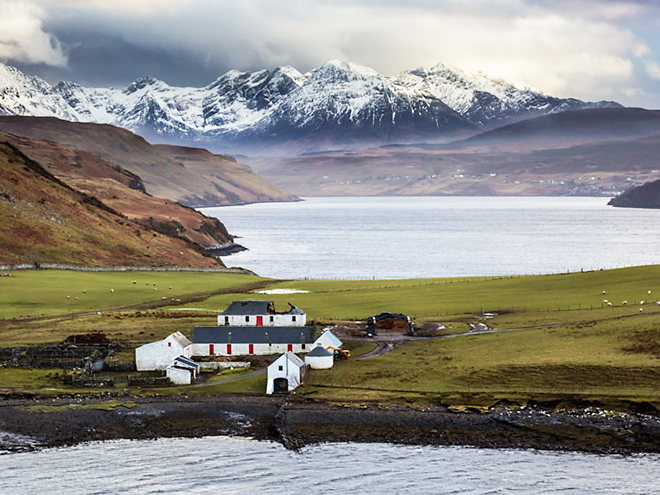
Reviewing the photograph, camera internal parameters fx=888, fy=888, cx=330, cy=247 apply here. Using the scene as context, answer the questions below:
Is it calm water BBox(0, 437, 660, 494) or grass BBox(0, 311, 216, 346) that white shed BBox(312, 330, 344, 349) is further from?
calm water BBox(0, 437, 660, 494)

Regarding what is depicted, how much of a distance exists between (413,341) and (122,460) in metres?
31.8

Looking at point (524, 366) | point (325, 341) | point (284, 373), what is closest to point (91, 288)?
point (325, 341)

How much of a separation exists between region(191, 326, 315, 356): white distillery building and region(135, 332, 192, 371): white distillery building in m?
3.19

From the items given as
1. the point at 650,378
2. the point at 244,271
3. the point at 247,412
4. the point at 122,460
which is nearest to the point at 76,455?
the point at 122,460

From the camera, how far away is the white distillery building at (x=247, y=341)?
242 ft

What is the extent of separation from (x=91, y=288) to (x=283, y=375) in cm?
5914

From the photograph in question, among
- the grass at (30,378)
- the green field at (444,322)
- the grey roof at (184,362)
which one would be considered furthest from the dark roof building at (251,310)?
the grass at (30,378)

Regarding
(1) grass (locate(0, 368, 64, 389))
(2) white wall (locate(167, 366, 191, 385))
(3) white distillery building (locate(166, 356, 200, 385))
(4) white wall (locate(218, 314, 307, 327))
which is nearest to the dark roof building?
(4) white wall (locate(218, 314, 307, 327))

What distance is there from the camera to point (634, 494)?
4756cm

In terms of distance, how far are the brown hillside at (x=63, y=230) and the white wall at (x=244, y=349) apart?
234ft

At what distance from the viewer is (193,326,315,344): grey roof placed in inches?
2913

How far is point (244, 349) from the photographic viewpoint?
74375mm

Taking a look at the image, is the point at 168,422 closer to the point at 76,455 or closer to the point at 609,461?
the point at 76,455

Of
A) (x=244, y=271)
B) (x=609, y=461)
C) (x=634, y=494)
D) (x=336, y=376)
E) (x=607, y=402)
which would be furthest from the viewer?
(x=244, y=271)
